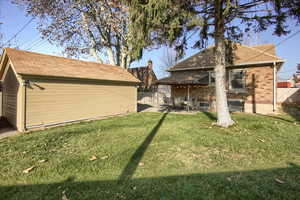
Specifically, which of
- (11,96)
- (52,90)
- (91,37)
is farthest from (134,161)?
(91,37)

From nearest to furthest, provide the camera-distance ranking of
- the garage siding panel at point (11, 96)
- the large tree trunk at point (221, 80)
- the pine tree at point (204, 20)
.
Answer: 1. the pine tree at point (204, 20)
2. the large tree trunk at point (221, 80)
3. the garage siding panel at point (11, 96)

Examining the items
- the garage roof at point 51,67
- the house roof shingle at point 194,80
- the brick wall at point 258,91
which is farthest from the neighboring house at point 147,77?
the brick wall at point 258,91

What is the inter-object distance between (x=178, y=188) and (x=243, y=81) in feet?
37.4

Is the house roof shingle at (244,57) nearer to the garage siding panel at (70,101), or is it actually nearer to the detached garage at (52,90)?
the garage siding panel at (70,101)

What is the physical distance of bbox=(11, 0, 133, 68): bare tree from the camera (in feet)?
38.1

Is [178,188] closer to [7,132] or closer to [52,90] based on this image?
[52,90]

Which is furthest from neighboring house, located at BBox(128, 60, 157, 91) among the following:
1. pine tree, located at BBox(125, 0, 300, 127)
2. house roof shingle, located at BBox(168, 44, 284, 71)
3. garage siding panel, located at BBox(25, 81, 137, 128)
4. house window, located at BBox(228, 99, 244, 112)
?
pine tree, located at BBox(125, 0, 300, 127)

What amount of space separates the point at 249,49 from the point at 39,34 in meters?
18.1

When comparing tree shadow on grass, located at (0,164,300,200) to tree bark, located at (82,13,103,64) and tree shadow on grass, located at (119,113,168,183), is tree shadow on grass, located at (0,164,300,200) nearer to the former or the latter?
tree shadow on grass, located at (119,113,168,183)

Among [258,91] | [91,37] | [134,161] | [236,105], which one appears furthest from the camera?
[91,37]

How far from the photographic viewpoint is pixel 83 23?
1256 cm

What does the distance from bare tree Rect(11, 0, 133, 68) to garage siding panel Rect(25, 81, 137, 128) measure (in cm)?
361

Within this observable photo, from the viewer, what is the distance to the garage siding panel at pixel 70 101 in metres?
6.77

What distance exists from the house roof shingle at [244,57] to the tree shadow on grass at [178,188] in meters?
8.23
